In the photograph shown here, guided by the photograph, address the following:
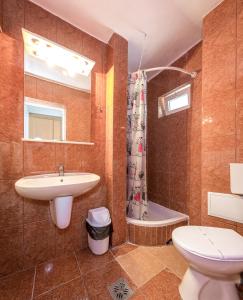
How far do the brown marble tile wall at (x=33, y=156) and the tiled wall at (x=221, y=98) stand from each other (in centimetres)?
83

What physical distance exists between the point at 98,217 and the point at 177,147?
134 cm

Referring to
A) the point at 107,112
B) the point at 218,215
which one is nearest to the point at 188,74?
the point at 107,112

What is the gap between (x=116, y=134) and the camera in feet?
5.14

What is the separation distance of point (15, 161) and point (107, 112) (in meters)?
0.99

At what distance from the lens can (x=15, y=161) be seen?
3.94 ft

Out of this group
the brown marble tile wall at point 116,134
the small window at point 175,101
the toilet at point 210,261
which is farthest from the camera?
the small window at point 175,101

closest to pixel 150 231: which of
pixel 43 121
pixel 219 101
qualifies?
pixel 219 101

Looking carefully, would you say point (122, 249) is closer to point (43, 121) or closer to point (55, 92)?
point (43, 121)

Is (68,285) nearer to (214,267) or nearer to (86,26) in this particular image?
(214,267)

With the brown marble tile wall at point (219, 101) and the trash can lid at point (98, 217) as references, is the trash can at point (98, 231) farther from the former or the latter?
the brown marble tile wall at point (219, 101)

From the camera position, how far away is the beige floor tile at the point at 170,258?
1.26 m

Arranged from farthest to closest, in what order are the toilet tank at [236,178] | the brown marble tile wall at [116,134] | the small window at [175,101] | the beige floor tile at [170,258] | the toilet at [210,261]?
the small window at [175,101], the brown marble tile wall at [116,134], the beige floor tile at [170,258], the toilet tank at [236,178], the toilet at [210,261]

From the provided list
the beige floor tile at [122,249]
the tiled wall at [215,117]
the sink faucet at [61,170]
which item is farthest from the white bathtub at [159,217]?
the sink faucet at [61,170]

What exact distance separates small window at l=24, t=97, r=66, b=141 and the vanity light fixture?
0.43m
